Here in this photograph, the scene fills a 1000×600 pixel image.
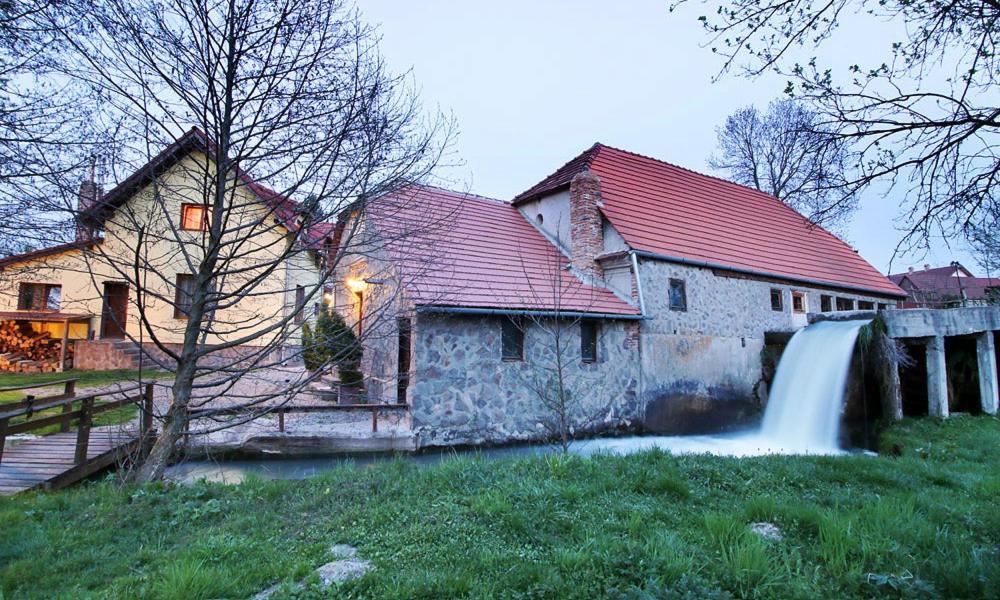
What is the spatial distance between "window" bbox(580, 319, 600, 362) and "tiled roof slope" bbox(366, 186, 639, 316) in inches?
19.5

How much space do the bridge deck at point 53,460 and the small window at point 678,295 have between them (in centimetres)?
1054

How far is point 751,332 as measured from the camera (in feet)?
44.5

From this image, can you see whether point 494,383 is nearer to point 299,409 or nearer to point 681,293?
point 299,409

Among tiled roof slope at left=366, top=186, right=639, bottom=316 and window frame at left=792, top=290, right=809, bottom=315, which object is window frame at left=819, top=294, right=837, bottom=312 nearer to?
window frame at left=792, top=290, right=809, bottom=315

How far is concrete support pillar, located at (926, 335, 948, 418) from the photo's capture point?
10.9 m

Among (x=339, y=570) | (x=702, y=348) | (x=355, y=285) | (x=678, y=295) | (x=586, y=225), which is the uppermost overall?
(x=586, y=225)

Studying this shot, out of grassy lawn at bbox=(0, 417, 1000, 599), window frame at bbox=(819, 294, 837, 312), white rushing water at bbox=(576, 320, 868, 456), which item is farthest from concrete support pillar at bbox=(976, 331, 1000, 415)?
grassy lawn at bbox=(0, 417, 1000, 599)

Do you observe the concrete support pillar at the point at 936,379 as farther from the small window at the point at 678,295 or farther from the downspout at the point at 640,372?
the downspout at the point at 640,372

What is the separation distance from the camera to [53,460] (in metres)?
6.89

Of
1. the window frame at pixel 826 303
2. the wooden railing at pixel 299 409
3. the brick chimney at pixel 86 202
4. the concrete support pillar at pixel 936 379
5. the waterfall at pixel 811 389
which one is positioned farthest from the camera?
the window frame at pixel 826 303

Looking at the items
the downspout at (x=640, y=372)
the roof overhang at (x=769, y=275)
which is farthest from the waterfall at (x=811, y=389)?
the downspout at (x=640, y=372)

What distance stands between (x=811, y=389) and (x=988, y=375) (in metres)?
3.86

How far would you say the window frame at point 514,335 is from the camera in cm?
1007

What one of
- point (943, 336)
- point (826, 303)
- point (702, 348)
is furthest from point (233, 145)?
point (826, 303)
